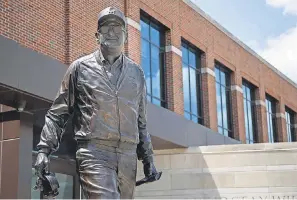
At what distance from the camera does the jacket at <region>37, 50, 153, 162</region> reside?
4945 mm

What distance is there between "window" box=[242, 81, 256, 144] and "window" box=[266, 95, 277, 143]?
72.2 inches

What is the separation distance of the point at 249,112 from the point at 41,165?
1099 inches

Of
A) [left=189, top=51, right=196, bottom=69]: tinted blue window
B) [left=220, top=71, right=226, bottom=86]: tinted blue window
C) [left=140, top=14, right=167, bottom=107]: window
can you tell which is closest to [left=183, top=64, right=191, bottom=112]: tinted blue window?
[left=189, top=51, right=196, bottom=69]: tinted blue window

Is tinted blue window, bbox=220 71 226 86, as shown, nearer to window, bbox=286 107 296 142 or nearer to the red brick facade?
the red brick facade

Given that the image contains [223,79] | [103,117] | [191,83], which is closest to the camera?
[103,117]

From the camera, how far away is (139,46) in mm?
21672

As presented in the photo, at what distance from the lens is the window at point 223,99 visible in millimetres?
28312

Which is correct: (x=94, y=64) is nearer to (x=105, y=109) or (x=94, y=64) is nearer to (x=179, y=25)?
(x=105, y=109)

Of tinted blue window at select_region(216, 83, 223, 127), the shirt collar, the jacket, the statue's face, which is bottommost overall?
the jacket

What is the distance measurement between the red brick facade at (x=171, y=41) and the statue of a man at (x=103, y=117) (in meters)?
10.6

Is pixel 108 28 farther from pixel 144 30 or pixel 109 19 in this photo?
pixel 144 30

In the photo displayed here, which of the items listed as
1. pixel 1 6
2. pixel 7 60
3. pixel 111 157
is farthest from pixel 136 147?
pixel 1 6

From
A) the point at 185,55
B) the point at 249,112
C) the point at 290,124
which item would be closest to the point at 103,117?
the point at 185,55

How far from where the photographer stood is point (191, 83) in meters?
26.1
